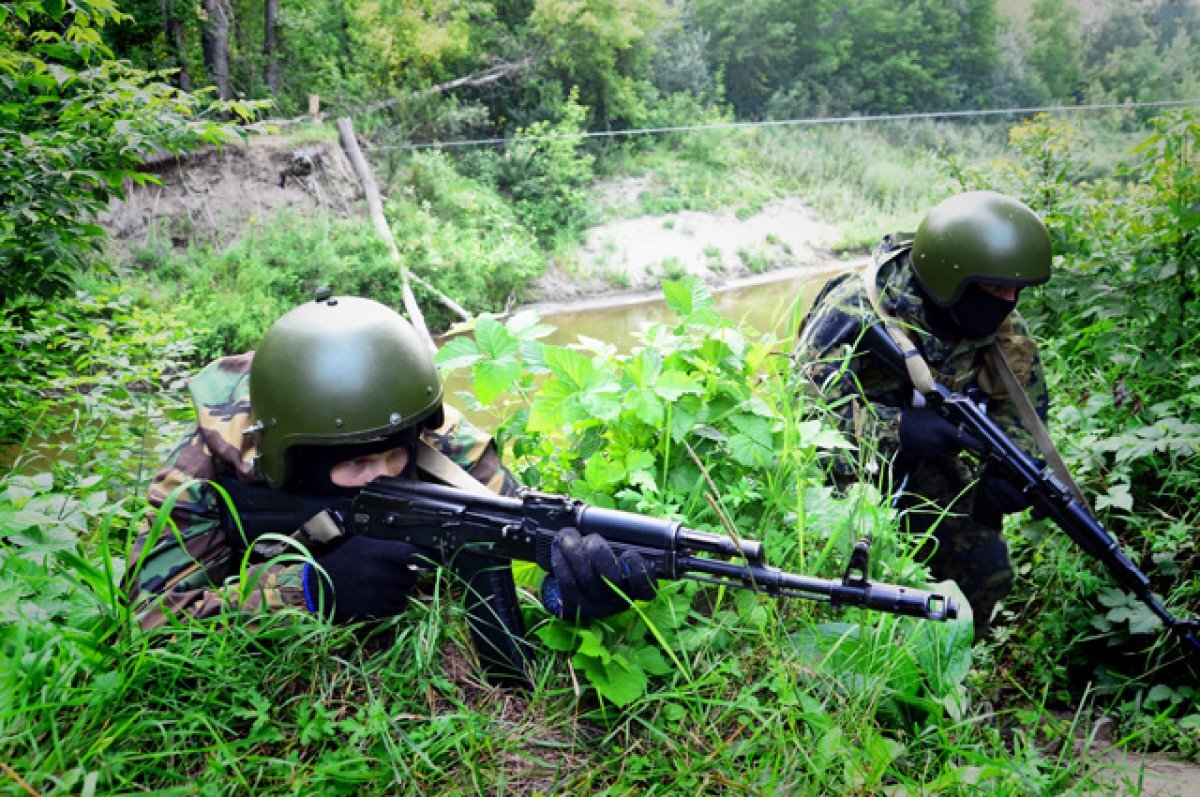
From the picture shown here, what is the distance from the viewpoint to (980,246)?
327 centimetres

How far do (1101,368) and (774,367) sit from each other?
2718 mm

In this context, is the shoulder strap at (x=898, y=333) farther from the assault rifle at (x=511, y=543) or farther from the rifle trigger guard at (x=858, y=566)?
the rifle trigger guard at (x=858, y=566)

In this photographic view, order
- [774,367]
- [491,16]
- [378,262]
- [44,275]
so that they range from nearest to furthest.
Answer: [774,367] → [44,275] → [378,262] → [491,16]

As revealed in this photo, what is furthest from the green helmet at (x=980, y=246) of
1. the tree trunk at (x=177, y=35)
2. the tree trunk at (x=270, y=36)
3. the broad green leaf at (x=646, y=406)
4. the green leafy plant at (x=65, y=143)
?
the tree trunk at (x=270, y=36)

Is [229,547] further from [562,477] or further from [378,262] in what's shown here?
[378,262]

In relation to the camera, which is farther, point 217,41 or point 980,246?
point 217,41

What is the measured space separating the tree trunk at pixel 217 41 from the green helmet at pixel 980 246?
955cm

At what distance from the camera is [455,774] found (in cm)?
169

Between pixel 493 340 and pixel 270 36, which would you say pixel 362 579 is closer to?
pixel 493 340

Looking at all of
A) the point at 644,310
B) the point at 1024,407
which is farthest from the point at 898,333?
the point at 644,310

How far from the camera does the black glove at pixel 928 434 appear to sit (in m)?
3.25

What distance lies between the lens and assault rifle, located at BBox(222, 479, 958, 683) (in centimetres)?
163

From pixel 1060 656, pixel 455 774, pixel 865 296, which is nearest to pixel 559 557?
pixel 455 774

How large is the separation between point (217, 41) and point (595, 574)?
425 inches
